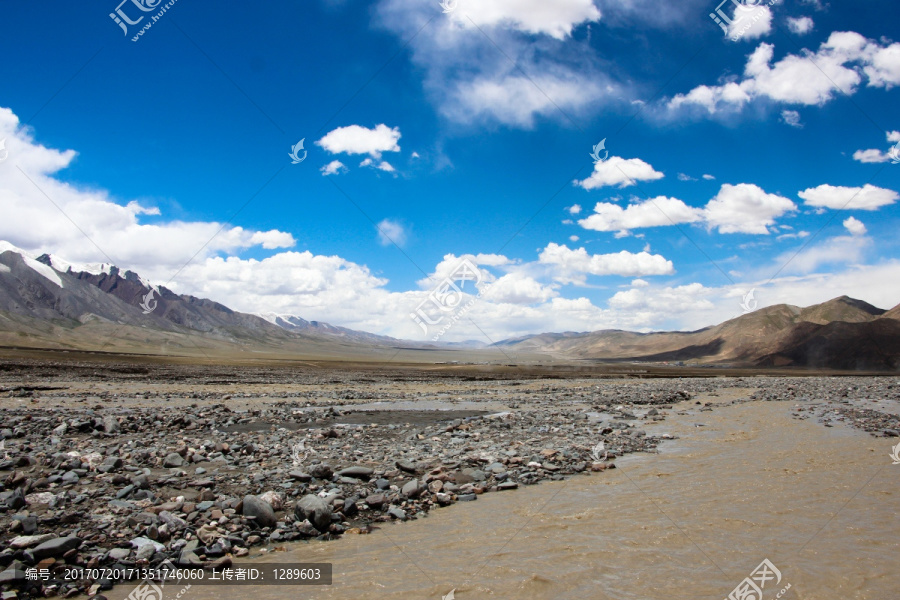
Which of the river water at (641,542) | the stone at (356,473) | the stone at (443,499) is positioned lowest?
the river water at (641,542)

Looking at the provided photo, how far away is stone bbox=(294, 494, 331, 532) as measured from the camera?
823 cm

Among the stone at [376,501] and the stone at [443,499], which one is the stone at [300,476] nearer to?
the stone at [376,501]

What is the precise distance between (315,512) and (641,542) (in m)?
5.57

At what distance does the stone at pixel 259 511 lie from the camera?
321 inches

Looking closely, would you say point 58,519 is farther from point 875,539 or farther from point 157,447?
point 875,539

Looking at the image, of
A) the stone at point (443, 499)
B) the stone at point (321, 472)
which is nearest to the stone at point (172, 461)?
the stone at point (321, 472)

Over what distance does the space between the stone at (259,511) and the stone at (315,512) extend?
0.44 m

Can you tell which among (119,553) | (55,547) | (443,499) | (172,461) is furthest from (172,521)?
(443,499)

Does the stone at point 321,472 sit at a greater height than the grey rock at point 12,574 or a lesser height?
greater

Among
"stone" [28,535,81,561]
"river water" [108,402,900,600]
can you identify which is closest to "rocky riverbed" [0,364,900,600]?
"stone" [28,535,81,561]

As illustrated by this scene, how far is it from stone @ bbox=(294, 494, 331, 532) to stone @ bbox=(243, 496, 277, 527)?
44 cm

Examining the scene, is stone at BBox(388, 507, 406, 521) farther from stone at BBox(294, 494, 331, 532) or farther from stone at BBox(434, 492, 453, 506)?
stone at BBox(294, 494, 331, 532)

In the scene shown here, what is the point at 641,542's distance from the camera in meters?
8.03

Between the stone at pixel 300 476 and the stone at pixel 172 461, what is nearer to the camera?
the stone at pixel 300 476
